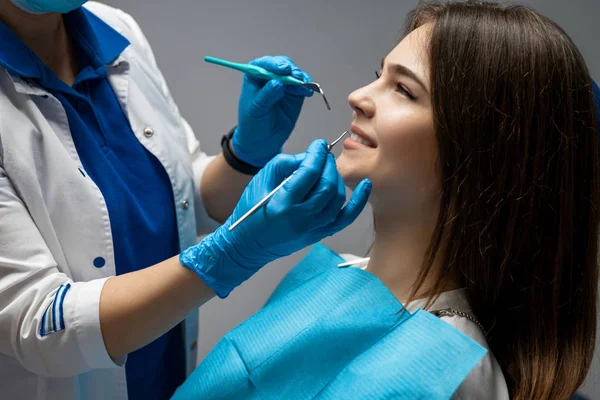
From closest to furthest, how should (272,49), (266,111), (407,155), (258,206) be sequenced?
(258,206), (407,155), (266,111), (272,49)

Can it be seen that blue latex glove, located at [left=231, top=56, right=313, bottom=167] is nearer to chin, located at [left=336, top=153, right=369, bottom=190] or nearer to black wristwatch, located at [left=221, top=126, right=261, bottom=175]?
black wristwatch, located at [left=221, top=126, right=261, bottom=175]

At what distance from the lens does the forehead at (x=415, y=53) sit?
122 centimetres

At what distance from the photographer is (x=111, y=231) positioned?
1336mm

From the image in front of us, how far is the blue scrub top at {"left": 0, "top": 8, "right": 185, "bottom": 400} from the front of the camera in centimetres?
135

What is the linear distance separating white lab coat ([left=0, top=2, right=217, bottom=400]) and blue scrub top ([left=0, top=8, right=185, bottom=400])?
0.09ft

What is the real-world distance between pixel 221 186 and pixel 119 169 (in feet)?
1.07

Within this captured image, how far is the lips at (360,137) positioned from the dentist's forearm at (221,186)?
0.45m

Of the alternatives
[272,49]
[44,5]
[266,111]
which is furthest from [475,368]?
[272,49]

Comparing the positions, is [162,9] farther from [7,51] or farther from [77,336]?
[77,336]

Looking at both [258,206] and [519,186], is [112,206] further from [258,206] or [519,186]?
[519,186]

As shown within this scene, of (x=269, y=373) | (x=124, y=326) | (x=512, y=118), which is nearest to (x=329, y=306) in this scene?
(x=269, y=373)

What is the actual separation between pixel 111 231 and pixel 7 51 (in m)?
0.41

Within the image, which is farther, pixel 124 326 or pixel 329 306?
pixel 329 306

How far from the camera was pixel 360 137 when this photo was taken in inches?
50.0
